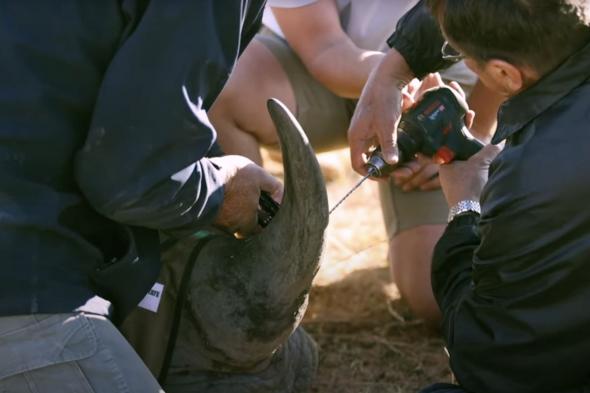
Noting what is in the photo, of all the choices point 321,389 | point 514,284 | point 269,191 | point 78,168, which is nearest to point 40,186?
point 78,168

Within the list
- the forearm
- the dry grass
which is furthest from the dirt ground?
the forearm

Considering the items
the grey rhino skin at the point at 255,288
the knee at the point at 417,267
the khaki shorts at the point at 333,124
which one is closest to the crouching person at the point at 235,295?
the grey rhino skin at the point at 255,288

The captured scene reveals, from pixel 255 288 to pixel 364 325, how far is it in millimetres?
1245

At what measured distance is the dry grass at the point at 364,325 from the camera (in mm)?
3205

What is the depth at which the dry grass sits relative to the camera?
10.5 ft

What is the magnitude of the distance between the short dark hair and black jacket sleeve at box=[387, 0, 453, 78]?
2.89 ft

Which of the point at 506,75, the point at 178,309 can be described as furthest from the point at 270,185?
the point at 506,75

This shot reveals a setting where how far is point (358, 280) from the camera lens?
4.08 meters

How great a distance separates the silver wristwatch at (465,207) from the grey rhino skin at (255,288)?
386 mm

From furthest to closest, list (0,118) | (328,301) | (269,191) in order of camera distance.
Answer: (328,301) → (269,191) → (0,118)

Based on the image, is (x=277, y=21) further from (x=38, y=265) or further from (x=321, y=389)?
(x=38, y=265)

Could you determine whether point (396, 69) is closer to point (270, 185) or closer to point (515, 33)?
point (270, 185)

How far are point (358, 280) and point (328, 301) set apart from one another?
0.80 ft

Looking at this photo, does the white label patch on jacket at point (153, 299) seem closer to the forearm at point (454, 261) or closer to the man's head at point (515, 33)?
the forearm at point (454, 261)
